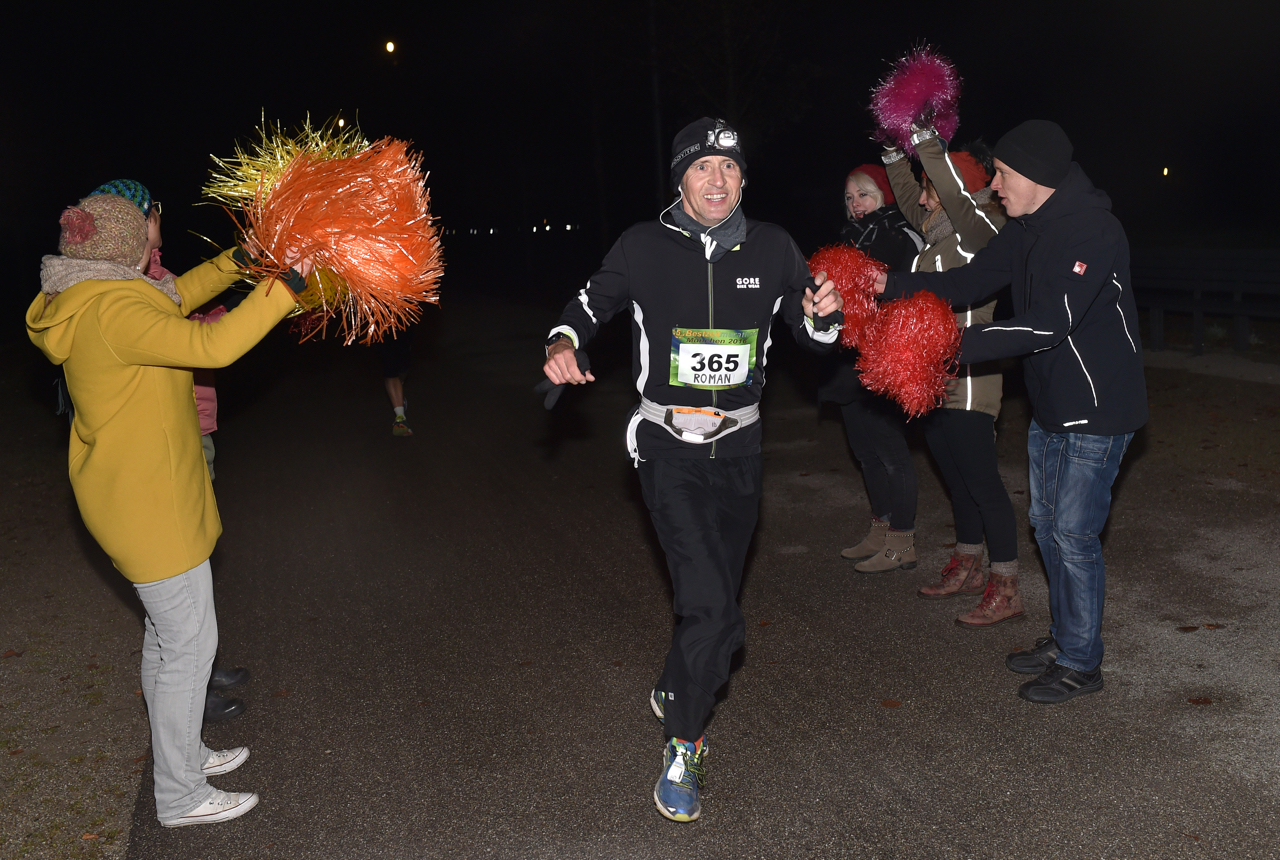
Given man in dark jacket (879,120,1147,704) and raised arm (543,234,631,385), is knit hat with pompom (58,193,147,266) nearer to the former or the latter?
raised arm (543,234,631,385)

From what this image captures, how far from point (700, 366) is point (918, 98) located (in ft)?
7.80

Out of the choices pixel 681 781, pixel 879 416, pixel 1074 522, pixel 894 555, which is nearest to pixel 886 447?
pixel 879 416

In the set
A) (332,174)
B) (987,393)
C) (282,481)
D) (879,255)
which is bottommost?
(282,481)

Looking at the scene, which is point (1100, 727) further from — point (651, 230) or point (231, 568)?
point (231, 568)

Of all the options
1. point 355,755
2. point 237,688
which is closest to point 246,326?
point 355,755

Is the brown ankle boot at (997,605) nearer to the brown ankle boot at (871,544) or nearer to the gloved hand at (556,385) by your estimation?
the brown ankle boot at (871,544)

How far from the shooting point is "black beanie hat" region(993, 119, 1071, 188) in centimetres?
378

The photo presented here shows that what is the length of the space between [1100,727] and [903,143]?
3.01 m

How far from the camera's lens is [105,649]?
5.20 meters

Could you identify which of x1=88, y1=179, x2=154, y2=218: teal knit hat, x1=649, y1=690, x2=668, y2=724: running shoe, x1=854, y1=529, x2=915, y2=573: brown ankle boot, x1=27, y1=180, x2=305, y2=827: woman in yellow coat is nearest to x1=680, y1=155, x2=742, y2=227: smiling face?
x1=27, y1=180, x2=305, y2=827: woman in yellow coat

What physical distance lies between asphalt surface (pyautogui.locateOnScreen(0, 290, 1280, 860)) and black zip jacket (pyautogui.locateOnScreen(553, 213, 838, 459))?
1.33 meters

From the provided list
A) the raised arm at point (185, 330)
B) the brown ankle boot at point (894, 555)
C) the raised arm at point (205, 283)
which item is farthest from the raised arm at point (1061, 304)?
the raised arm at point (205, 283)

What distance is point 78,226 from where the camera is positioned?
10.4 feet

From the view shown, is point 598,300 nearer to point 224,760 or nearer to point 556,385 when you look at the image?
point 556,385
